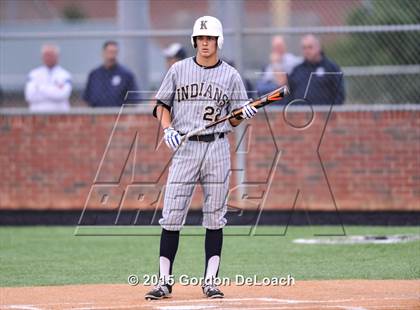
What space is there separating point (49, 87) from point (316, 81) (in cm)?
378

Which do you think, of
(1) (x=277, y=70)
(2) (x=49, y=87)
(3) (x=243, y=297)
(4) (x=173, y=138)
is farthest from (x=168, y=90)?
(2) (x=49, y=87)

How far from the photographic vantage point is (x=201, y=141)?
773 cm

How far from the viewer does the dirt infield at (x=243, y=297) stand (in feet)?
23.3

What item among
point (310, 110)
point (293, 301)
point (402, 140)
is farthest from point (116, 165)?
point (293, 301)

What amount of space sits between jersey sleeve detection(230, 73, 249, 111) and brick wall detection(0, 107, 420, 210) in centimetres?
542

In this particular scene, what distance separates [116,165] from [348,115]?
10.7 ft

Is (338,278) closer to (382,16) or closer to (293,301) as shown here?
(293,301)

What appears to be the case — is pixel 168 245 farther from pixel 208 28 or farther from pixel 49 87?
pixel 49 87

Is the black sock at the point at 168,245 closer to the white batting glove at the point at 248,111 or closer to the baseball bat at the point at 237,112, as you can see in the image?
the baseball bat at the point at 237,112

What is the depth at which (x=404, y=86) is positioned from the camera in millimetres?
14234

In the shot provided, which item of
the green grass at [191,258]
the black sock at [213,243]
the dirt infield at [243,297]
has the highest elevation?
the black sock at [213,243]

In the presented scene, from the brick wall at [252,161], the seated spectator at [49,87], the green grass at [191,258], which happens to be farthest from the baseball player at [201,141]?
the seated spectator at [49,87]

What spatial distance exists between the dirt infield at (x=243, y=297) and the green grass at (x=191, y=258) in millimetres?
566

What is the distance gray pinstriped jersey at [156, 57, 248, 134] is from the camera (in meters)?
7.76
